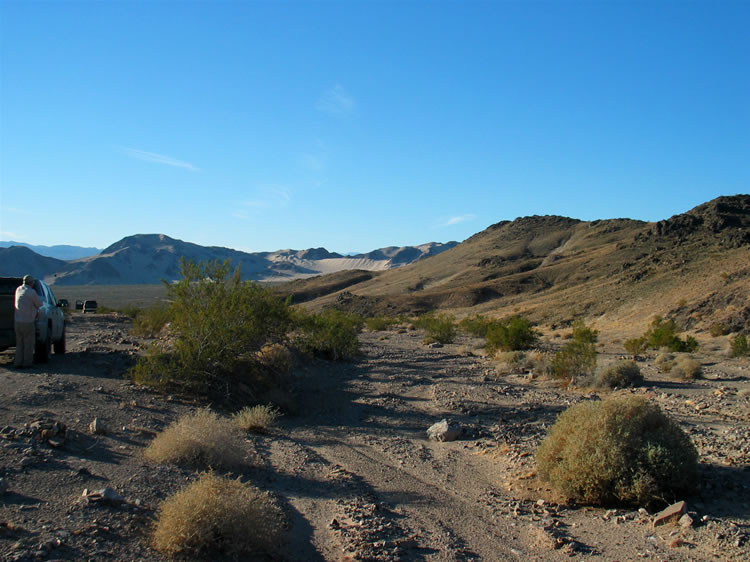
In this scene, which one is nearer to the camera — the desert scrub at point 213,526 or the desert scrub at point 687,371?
the desert scrub at point 213,526

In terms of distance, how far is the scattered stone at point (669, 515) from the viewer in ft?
20.7

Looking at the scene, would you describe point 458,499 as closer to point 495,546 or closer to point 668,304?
point 495,546

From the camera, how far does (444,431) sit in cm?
1090

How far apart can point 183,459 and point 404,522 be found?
291cm

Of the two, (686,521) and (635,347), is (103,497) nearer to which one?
(686,521)

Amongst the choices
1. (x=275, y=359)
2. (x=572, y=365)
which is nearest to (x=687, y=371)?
(x=572, y=365)

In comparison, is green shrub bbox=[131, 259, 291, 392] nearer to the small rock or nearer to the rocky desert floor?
the rocky desert floor

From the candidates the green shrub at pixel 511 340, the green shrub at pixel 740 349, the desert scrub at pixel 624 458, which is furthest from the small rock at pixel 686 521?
the green shrub at pixel 511 340

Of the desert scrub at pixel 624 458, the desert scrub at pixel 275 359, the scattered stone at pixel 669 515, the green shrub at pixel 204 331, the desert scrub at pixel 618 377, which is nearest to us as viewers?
the scattered stone at pixel 669 515

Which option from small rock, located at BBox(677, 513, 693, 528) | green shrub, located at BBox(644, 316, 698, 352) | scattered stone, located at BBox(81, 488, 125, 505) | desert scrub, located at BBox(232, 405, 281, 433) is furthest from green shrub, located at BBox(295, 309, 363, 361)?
small rock, located at BBox(677, 513, 693, 528)

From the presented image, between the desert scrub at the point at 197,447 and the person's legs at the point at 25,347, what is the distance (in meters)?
6.55

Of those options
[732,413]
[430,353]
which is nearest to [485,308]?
[430,353]

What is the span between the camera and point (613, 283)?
171 ft

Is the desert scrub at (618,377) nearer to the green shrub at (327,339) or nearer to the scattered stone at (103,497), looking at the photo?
the green shrub at (327,339)
